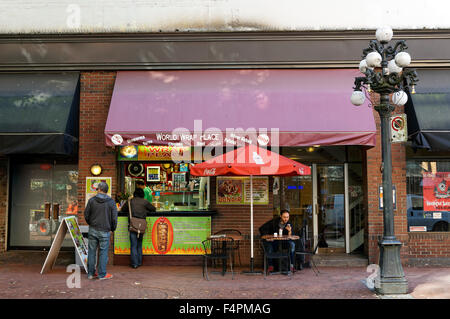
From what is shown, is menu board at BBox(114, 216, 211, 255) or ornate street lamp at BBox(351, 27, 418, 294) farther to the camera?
menu board at BBox(114, 216, 211, 255)

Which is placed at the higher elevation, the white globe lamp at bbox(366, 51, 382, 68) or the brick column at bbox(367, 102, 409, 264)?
the white globe lamp at bbox(366, 51, 382, 68)

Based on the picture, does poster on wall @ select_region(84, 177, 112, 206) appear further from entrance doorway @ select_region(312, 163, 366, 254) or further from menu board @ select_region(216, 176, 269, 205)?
entrance doorway @ select_region(312, 163, 366, 254)

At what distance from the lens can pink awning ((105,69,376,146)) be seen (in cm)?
955

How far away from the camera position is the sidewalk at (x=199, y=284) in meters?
7.48

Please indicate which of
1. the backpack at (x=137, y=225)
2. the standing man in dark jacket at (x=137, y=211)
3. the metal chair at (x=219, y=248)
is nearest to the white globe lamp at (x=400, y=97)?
the metal chair at (x=219, y=248)

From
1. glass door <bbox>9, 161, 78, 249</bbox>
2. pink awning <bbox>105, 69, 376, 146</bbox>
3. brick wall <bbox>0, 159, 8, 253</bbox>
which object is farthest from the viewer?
glass door <bbox>9, 161, 78, 249</bbox>

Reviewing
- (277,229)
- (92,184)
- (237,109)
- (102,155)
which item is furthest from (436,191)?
(92,184)

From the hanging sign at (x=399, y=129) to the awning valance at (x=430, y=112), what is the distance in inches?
27.8

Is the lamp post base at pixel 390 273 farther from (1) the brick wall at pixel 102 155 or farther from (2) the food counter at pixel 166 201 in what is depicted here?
(2) the food counter at pixel 166 201

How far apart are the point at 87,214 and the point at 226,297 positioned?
10.7 feet

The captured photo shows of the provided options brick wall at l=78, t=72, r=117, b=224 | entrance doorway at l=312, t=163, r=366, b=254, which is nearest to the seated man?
entrance doorway at l=312, t=163, r=366, b=254

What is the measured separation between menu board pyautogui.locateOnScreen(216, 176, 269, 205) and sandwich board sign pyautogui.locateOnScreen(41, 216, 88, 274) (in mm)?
3186

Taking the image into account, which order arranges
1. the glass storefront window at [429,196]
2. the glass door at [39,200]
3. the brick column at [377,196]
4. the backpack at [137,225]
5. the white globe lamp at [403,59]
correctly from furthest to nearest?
the glass door at [39,200]
the glass storefront window at [429,196]
the brick column at [377,196]
the backpack at [137,225]
the white globe lamp at [403,59]

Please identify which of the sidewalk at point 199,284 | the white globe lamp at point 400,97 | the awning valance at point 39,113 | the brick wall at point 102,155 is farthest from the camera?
the brick wall at point 102,155
